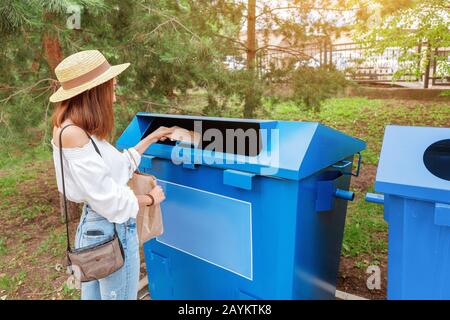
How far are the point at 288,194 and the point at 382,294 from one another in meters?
1.65

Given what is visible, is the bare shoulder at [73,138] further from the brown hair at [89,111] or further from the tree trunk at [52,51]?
the tree trunk at [52,51]

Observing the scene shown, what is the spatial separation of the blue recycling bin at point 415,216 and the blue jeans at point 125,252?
3.44 feet

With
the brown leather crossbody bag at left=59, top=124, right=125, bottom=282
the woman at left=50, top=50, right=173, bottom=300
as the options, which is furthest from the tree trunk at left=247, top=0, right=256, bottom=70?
the brown leather crossbody bag at left=59, top=124, right=125, bottom=282

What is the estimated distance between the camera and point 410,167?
121 cm

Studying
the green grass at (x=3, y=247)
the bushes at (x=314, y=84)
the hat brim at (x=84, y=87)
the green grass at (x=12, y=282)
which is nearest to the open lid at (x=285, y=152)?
the hat brim at (x=84, y=87)

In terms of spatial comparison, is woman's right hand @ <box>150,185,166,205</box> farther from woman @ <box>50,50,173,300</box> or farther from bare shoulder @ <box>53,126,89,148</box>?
bare shoulder @ <box>53,126,89,148</box>

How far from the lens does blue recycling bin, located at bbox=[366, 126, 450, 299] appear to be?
1.14 m

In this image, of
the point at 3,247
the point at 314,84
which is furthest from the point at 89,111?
the point at 314,84

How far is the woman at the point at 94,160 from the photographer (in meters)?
1.28

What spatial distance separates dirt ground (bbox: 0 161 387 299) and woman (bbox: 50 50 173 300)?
152 cm

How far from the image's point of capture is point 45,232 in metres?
3.78

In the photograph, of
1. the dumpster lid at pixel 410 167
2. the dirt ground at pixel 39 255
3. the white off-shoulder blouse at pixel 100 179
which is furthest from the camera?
the dirt ground at pixel 39 255

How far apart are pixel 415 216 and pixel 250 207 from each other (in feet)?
2.14

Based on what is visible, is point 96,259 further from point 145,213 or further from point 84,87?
point 84,87
